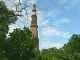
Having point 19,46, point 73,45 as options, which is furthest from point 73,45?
point 19,46

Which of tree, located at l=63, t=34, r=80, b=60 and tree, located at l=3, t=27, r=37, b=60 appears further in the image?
tree, located at l=63, t=34, r=80, b=60

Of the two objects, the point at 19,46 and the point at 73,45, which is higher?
the point at 73,45

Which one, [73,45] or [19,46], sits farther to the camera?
[73,45]

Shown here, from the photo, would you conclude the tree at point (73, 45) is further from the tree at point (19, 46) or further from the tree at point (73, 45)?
the tree at point (19, 46)

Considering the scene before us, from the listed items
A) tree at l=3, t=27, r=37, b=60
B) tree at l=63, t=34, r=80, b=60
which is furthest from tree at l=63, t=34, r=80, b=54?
tree at l=3, t=27, r=37, b=60

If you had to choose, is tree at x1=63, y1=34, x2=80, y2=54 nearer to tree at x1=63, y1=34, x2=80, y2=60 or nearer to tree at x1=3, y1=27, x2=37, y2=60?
tree at x1=63, y1=34, x2=80, y2=60

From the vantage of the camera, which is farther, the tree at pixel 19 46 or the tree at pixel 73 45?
the tree at pixel 73 45

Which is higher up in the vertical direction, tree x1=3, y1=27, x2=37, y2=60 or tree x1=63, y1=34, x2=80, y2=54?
tree x1=63, y1=34, x2=80, y2=54

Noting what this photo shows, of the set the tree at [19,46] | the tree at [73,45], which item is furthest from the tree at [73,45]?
the tree at [19,46]

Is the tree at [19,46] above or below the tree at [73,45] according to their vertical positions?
below

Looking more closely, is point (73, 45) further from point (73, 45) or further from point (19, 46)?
point (19, 46)

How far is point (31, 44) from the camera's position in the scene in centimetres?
4606

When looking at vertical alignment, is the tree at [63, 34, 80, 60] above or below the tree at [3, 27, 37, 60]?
above

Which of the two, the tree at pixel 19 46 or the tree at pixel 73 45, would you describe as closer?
the tree at pixel 19 46
